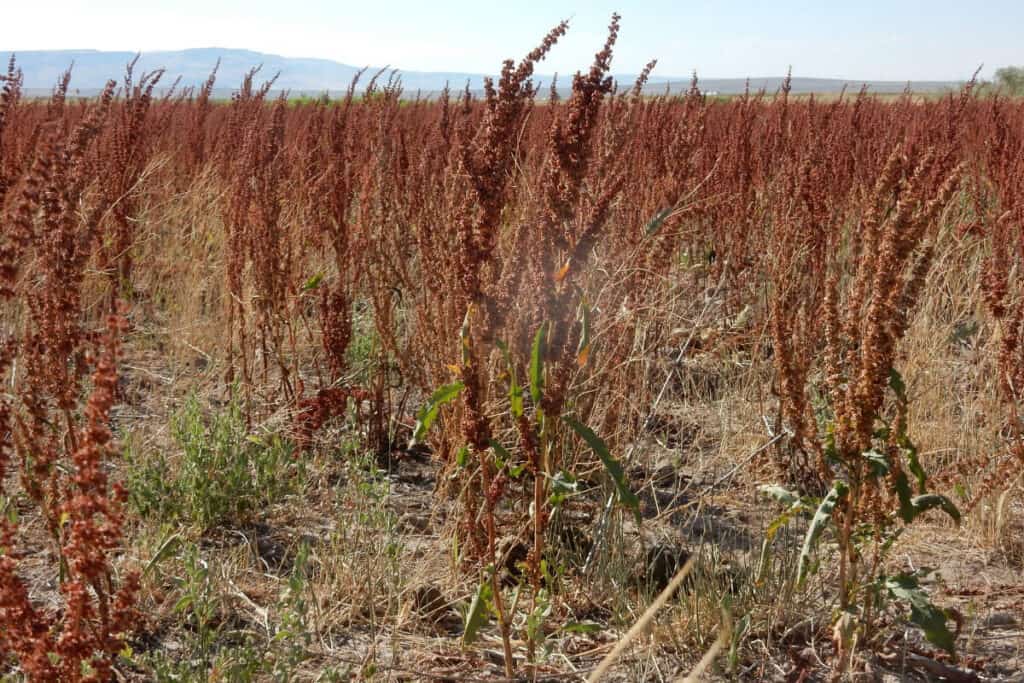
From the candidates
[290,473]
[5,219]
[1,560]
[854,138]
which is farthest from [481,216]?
[854,138]

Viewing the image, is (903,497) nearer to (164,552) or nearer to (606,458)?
(606,458)

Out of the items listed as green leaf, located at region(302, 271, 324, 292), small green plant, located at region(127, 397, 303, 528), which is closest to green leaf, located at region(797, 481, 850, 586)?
small green plant, located at region(127, 397, 303, 528)

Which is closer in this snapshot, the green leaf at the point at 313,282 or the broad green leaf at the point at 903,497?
the broad green leaf at the point at 903,497

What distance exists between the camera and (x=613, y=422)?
3.10m

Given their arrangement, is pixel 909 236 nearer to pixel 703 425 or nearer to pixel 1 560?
pixel 1 560

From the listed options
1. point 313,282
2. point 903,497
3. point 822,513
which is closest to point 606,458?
point 822,513

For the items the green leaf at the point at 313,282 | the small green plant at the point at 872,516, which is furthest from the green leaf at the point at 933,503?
the green leaf at the point at 313,282

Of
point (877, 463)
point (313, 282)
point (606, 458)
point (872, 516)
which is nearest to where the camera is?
point (606, 458)

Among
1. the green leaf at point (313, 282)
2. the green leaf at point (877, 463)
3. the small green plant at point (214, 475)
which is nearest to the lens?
the green leaf at point (877, 463)

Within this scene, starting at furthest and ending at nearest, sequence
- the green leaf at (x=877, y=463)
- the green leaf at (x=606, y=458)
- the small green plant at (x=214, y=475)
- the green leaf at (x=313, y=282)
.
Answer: the green leaf at (x=313, y=282) < the small green plant at (x=214, y=475) < the green leaf at (x=877, y=463) < the green leaf at (x=606, y=458)

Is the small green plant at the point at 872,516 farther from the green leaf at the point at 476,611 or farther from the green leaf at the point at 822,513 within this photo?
the green leaf at the point at 476,611

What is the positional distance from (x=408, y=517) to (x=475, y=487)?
399 mm

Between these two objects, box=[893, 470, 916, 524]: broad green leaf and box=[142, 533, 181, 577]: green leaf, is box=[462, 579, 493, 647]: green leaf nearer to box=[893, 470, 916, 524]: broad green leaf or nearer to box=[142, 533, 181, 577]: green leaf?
box=[142, 533, 181, 577]: green leaf

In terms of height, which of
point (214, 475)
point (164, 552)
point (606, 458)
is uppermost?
point (606, 458)
